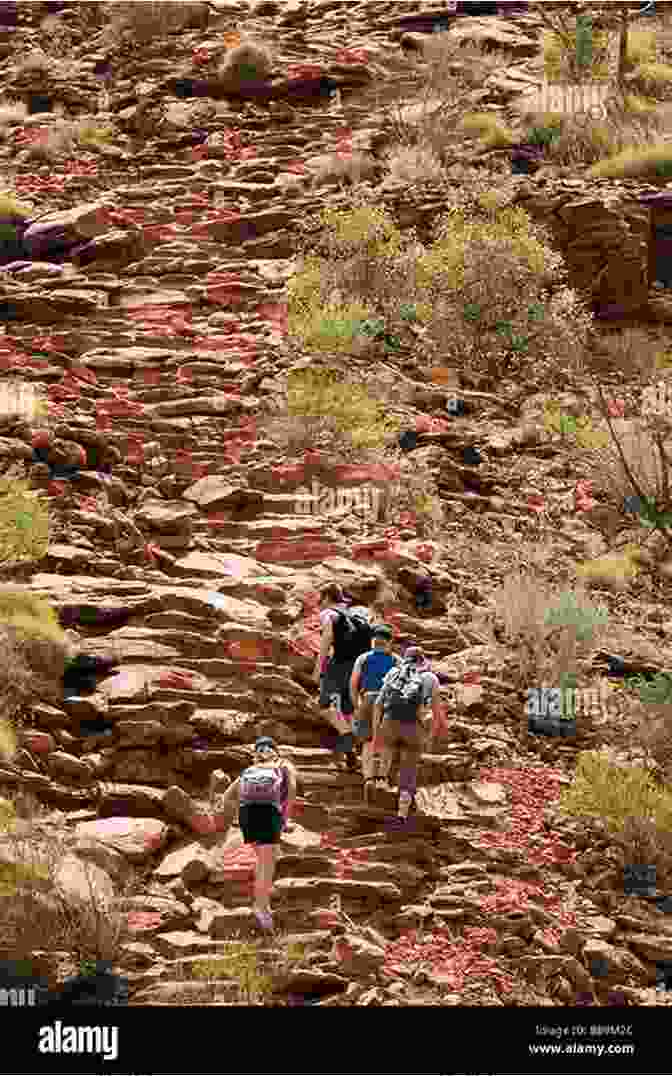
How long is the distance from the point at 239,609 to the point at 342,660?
2.27m

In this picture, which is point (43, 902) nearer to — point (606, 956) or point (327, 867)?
point (327, 867)

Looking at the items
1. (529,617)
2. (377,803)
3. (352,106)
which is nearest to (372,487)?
(529,617)

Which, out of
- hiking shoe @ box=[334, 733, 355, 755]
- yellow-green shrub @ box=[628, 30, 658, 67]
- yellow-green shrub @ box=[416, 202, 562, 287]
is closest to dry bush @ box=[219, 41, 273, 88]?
yellow-green shrub @ box=[628, 30, 658, 67]

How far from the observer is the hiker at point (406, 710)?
16.1 m

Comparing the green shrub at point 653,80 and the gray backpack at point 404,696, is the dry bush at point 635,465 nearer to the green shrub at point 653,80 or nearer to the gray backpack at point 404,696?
the gray backpack at point 404,696

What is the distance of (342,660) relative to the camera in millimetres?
17094

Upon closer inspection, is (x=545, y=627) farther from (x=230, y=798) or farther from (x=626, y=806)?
(x=230, y=798)

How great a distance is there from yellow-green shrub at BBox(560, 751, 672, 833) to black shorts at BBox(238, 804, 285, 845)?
3476 millimetres

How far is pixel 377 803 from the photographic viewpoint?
1661 centimetres

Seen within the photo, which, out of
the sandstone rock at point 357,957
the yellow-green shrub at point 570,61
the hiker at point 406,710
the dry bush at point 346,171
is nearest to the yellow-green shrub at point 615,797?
the hiker at point 406,710

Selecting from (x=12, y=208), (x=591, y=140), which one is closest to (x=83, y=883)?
(x=12, y=208)

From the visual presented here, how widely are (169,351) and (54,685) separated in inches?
360

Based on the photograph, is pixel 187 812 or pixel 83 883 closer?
pixel 83 883

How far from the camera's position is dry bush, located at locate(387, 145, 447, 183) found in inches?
1222
